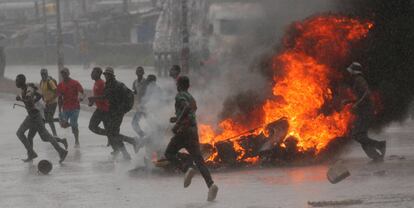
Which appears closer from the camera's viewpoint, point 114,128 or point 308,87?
point 308,87

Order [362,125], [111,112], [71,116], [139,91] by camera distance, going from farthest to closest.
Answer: [71,116]
[139,91]
[111,112]
[362,125]

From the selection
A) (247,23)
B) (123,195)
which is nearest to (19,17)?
(247,23)

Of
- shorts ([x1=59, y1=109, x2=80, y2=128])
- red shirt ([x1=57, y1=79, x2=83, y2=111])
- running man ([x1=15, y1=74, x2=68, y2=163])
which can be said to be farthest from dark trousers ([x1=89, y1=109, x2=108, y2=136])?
shorts ([x1=59, y1=109, x2=80, y2=128])

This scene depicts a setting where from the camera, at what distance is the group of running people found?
1227 cm

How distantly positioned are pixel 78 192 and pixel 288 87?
4.31 m

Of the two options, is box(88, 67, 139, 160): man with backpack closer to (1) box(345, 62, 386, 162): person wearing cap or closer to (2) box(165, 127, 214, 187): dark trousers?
(1) box(345, 62, 386, 162): person wearing cap

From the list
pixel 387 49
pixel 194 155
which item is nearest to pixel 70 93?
pixel 387 49

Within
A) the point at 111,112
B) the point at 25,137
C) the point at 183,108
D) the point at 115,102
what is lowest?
the point at 25,137

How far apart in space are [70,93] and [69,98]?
114mm

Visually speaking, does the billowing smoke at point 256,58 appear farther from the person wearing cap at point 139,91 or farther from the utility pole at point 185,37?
the utility pole at point 185,37

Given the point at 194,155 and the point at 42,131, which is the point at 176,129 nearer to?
the point at 194,155

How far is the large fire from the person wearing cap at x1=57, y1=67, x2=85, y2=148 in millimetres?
5096

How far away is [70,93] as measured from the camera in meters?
20.2

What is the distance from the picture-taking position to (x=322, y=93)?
16.1 m
